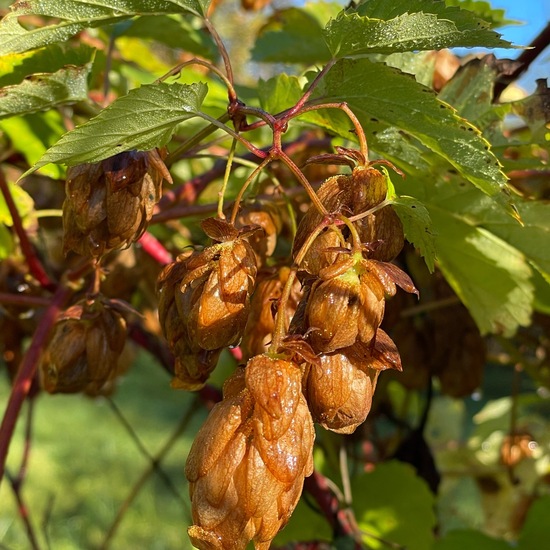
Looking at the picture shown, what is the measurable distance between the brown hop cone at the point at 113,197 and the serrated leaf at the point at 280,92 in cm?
18

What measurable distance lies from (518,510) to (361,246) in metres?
1.23

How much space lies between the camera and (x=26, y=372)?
80 centimetres

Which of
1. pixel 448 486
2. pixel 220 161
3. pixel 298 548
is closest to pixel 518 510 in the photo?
pixel 448 486

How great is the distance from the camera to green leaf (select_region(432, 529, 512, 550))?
3.76ft

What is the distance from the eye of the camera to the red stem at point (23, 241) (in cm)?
85

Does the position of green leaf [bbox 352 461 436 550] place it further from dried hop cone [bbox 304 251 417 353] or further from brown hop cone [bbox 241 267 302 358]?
dried hop cone [bbox 304 251 417 353]

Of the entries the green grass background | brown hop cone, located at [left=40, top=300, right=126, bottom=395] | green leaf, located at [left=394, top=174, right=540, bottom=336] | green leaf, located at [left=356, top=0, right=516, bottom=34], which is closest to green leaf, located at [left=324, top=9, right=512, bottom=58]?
green leaf, located at [left=356, top=0, right=516, bottom=34]

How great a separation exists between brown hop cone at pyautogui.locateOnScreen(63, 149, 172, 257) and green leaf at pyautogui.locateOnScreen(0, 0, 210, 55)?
0.34ft

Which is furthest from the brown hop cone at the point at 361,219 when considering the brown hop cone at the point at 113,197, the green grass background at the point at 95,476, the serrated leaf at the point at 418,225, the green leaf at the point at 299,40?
the green grass background at the point at 95,476

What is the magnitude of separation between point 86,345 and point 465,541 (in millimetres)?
657

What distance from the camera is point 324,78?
2.08 feet

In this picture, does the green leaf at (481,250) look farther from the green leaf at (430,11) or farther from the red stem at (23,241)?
the red stem at (23,241)

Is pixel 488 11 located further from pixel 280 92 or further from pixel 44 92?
pixel 44 92

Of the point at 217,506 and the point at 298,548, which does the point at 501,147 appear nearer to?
the point at 217,506
